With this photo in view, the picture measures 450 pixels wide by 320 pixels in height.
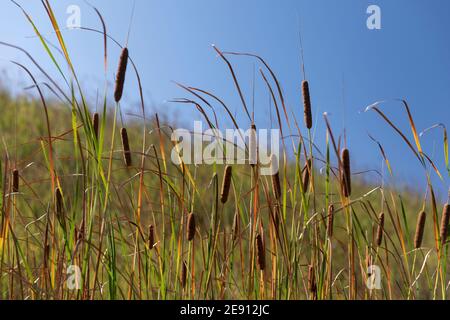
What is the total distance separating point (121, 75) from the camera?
163 centimetres

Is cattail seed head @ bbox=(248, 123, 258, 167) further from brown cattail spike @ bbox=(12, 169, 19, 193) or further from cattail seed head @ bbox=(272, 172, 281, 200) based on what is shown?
brown cattail spike @ bbox=(12, 169, 19, 193)

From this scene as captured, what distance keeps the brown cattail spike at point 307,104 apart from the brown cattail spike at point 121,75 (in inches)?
21.6

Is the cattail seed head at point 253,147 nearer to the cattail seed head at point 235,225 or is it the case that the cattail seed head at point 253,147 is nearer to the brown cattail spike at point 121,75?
the cattail seed head at point 235,225

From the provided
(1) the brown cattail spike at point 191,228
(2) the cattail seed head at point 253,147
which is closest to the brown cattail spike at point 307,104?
(2) the cattail seed head at point 253,147

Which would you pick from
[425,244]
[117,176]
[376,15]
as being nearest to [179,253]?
[376,15]

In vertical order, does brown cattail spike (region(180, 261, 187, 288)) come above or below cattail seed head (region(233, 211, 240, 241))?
below

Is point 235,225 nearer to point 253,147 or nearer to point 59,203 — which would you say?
point 253,147

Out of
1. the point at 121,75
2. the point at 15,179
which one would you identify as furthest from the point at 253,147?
the point at 15,179

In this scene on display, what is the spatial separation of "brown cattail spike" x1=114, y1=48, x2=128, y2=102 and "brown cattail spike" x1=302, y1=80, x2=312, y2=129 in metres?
0.55

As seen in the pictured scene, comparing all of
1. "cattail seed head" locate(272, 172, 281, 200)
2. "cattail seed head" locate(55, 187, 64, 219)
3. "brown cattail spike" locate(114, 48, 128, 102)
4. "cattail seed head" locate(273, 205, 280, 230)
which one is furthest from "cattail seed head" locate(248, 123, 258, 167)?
"cattail seed head" locate(55, 187, 64, 219)

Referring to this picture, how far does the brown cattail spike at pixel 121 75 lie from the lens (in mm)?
1626

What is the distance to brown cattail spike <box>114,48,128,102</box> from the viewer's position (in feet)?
5.33
